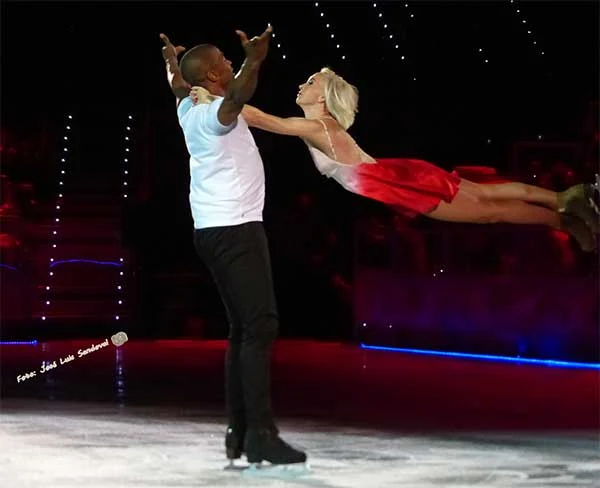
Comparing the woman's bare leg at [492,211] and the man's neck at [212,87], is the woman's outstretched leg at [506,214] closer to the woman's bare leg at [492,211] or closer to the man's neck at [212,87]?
the woman's bare leg at [492,211]

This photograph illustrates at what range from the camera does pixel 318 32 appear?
14906 mm

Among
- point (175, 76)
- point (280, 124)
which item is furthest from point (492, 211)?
point (175, 76)

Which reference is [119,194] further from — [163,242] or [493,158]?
[493,158]

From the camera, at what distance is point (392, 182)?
6359mm

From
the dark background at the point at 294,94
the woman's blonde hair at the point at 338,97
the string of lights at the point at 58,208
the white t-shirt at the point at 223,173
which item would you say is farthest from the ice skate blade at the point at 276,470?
the string of lights at the point at 58,208

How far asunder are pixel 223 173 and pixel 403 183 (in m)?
1.43

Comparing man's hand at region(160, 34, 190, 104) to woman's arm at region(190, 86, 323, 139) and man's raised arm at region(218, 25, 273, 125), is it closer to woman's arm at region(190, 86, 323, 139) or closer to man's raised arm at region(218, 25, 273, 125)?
woman's arm at region(190, 86, 323, 139)

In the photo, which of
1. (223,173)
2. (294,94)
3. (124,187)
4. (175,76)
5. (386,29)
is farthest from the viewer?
(124,187)

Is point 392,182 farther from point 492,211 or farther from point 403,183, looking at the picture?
point 492,211

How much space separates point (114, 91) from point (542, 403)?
9.47 metres

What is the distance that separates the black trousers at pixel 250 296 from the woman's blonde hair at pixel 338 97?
3.37 ft

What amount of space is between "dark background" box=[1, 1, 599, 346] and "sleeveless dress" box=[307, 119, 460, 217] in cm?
572

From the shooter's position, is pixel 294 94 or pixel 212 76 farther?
pixel 294 94

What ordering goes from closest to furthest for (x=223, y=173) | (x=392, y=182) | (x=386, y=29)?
(x=223, y=173)
(x=392, y=182)
(x=386, y=29)
